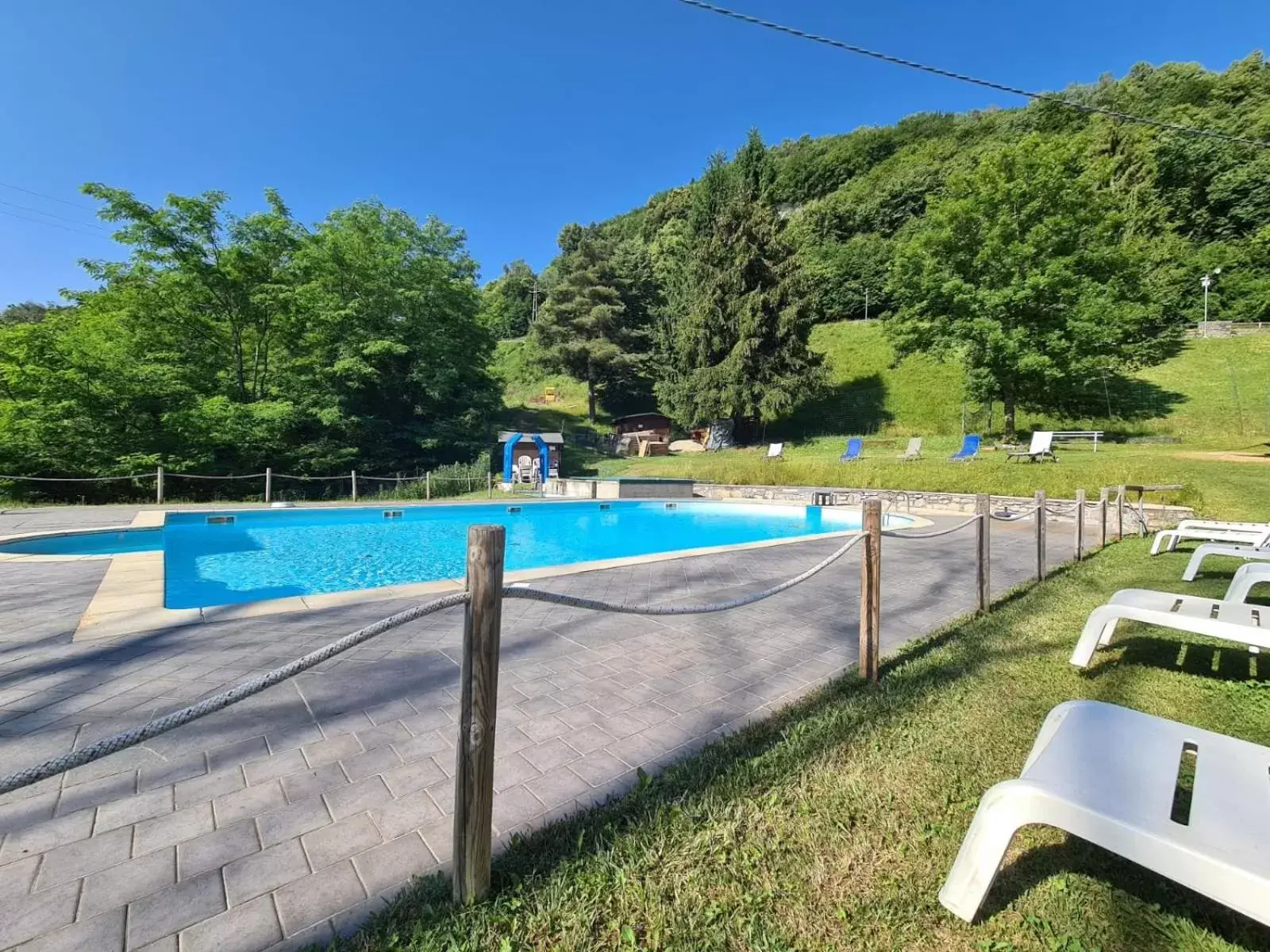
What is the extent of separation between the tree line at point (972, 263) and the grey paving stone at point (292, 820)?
70.6 ft

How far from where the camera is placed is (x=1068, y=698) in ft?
9.00

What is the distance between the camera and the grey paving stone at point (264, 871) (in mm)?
1529

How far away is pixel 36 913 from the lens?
1436 millimetres

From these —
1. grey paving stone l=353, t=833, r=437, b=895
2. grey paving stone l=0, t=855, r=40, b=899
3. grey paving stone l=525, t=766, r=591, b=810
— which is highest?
grey paving stone l=0, t=855, r=40, b=899

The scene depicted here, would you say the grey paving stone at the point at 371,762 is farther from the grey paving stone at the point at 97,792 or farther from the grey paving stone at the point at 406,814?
the grey paving stone at the point at 97,792

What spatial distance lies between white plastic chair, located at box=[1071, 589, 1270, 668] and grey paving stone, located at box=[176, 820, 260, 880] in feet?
13.3

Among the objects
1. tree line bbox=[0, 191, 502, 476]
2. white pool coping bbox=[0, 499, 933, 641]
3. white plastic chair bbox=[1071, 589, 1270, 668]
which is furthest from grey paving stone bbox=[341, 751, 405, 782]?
tree line bbox=[0, 191, 502, 476]

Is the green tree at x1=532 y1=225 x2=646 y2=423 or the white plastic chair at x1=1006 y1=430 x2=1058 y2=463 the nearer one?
the white plastic chair at x1=1006 y1=430 x2=1058 y2=463

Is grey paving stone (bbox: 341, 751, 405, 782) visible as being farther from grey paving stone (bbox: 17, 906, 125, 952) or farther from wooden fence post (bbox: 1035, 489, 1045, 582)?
wooden fence post (bbox: 1035, 489, 1045, 582)

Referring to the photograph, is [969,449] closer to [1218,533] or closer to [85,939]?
[1218,533]

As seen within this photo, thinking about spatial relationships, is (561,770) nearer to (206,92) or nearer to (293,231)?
(206,92)

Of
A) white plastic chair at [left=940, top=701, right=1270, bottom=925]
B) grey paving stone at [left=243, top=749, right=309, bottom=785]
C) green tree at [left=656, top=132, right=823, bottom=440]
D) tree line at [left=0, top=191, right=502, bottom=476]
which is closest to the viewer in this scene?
white plastic chair at [left=940, top=701, right=1270, bottom=925]

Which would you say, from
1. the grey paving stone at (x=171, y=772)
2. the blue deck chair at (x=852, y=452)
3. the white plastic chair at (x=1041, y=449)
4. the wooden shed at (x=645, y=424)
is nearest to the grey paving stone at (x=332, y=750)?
the grey paving stone at (x=171, y=772)

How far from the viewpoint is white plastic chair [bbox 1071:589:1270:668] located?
255 cm
